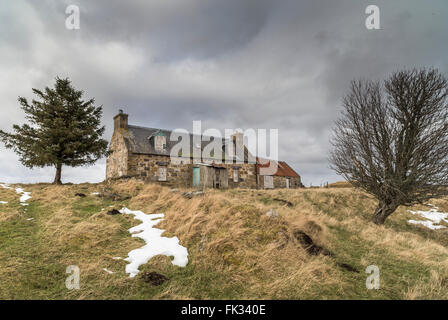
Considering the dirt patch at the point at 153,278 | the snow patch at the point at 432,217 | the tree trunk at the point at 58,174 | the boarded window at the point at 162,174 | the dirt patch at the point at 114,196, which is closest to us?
the dirt patch at the point at 153,278

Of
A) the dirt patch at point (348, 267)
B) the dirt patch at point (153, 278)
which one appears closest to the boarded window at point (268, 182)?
the dirt patch at point (348, 267)

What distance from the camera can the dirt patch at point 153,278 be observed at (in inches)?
206

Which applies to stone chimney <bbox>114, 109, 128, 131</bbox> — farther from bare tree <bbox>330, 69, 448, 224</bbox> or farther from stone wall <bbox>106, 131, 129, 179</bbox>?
bare tree <bbox>330, 69, 448, 224</bbox>

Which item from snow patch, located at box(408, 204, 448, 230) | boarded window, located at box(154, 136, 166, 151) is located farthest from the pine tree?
snow patch, located at box(408, 204, 448, 230)

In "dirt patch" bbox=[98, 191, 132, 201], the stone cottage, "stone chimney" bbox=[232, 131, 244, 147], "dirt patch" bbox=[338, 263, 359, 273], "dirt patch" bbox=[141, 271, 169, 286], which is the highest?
"stone chimney" bbox=[232, 131, 244, 147]

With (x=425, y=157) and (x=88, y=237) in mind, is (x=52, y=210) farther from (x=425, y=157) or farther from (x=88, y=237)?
(x=425, y=157)

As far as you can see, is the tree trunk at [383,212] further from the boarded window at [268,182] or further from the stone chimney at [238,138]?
the stone chimney at [238,138]

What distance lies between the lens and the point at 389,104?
13.2 meters

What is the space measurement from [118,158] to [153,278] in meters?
20.9

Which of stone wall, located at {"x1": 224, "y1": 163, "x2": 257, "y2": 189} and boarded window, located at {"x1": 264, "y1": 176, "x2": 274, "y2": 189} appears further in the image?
boarded window, located at {"x1": 264, "y1": 176, "x2": 274, "y2": 189}

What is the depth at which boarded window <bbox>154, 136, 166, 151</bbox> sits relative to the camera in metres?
24.6

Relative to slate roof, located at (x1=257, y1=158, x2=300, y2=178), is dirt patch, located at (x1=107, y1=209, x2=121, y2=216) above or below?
below

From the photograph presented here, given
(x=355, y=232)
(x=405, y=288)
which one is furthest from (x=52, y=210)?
(x=355, y=232)

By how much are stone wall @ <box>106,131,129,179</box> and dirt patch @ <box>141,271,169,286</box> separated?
1792 cm
